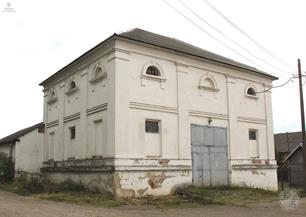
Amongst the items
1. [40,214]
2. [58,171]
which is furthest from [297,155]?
[40,214]

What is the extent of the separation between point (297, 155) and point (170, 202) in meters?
22.8

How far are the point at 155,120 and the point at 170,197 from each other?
388 centimetres

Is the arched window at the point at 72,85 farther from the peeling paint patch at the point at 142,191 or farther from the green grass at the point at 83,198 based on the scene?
the peeling paint patch at the point at 142,191

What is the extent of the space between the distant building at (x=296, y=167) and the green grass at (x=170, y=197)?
14.4m

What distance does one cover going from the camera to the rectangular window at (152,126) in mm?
20172

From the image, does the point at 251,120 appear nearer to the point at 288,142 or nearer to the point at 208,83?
the point at 208,83

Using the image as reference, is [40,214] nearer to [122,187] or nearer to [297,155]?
[122,187]

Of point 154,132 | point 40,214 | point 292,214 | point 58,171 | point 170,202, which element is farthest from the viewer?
point 58,171

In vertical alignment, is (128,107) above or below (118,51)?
below

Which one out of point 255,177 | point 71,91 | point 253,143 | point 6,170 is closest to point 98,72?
point 71,91

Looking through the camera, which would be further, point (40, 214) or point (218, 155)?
point (218, 155)

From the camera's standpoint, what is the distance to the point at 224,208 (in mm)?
15781

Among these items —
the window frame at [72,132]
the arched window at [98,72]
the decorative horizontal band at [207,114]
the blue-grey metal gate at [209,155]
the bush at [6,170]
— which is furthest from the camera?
the bush at [6,170]

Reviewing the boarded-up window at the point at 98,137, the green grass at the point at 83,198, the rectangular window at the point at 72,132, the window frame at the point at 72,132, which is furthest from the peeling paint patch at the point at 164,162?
the rectangular window at the point at 72,132
